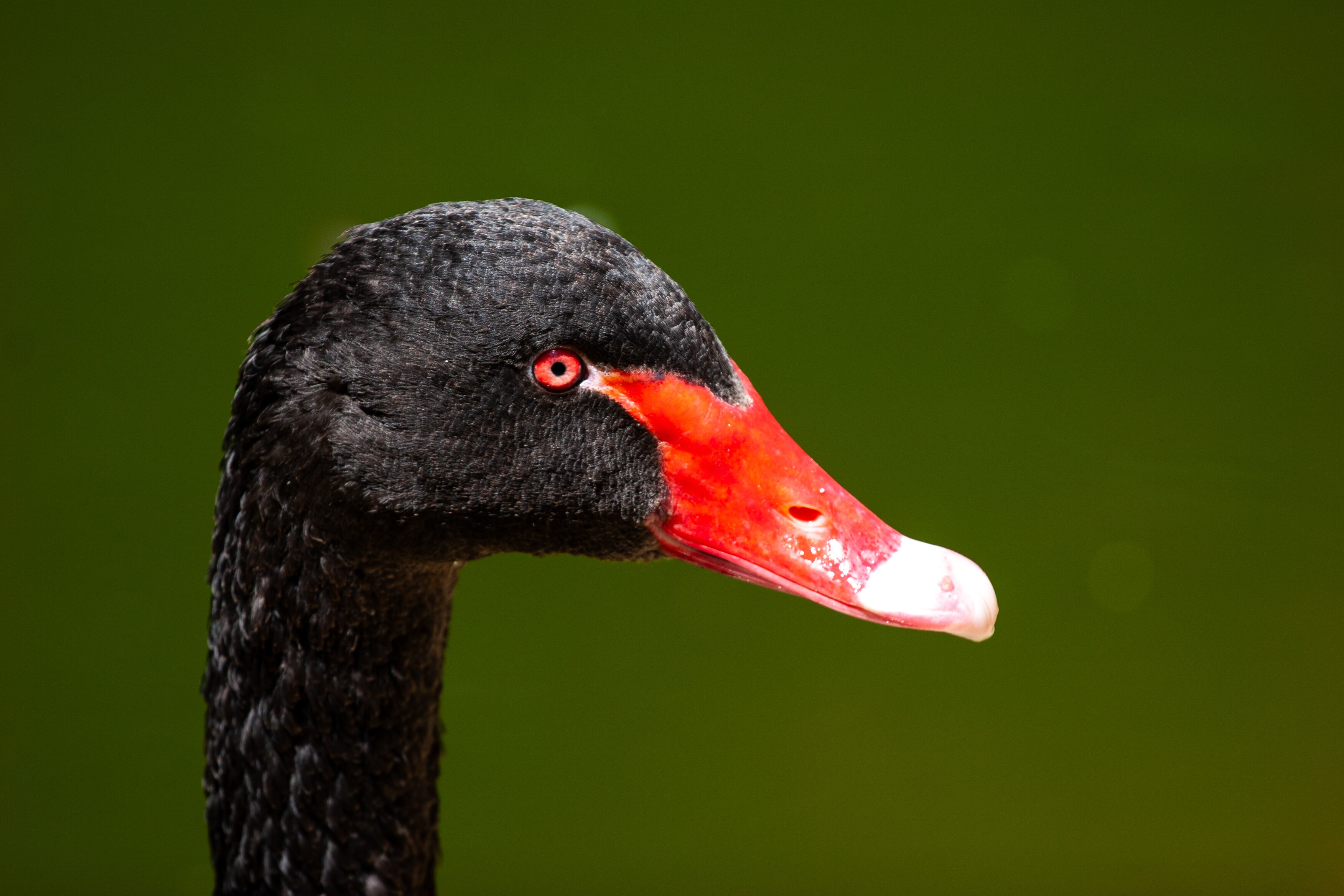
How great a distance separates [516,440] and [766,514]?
0.34 meters

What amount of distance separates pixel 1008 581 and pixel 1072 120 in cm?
135

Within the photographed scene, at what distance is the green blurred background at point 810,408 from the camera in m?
2.79

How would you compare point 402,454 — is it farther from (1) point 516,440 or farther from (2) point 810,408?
(2) point 810,408

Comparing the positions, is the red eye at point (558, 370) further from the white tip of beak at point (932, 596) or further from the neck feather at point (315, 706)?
the white tip of beak at point (932, 596)

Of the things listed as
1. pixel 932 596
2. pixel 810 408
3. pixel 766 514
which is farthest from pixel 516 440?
pixel 810 408

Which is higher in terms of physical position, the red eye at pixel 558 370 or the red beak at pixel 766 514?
the red eye at pixel 558 370

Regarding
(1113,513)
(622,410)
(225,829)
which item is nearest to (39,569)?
(225,829)

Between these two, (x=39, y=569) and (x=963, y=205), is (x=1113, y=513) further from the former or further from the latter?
(x=39, y=569)

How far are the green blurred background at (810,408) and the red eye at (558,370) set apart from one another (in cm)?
158

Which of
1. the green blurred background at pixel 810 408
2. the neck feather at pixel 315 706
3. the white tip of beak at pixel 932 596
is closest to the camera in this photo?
the white tip of beak at pixel 932 596

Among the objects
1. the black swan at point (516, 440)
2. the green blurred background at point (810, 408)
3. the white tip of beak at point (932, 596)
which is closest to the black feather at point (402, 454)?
the black swan at point (516, 440)

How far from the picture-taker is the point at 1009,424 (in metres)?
3.17

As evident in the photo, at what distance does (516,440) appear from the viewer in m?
1.40

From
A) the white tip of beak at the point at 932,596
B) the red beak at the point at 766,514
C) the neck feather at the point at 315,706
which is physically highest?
the red beak at the point at 766,514
